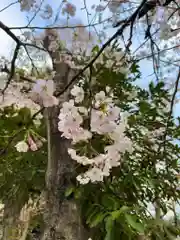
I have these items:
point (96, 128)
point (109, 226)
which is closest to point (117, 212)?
point (109, 226)

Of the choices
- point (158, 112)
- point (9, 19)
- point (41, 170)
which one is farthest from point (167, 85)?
point (9, 19)

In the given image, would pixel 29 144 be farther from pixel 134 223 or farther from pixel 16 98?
pixel 134 223

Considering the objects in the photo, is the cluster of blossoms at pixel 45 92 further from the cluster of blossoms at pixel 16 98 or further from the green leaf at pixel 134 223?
the green leaf at pixel 134 223

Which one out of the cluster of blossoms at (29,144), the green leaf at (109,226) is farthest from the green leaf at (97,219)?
the cluster of blossoms at (29,144)

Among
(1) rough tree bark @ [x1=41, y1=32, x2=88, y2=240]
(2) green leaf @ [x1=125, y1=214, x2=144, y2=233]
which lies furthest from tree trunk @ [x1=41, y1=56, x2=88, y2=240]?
(2) green leaf @ [x1=125, y1=214, x2=144, y2=233]

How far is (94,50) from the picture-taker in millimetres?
794

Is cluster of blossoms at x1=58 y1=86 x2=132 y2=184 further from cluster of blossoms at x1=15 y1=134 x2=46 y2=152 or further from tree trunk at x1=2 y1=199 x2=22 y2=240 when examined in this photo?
tree trunk at x1=2 y1=199 x2=22 y2=240

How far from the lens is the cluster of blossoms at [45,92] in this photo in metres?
0.57

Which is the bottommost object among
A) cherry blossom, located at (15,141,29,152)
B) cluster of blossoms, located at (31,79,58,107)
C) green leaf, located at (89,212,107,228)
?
green leaf, located at (89,212,107,228)

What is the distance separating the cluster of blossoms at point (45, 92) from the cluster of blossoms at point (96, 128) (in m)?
0.02

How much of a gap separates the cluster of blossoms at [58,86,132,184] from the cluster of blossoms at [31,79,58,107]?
0.07 feet

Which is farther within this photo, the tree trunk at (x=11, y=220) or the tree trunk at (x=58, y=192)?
the tree trunk at (x=11, y=220)

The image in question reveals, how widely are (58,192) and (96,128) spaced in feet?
0.65

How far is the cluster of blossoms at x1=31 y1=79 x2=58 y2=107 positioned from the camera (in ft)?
1.87
